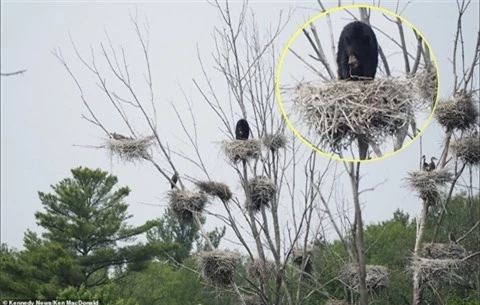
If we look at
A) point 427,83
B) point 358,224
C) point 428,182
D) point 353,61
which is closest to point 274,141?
point 428,182

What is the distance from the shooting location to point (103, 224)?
22.7 metres

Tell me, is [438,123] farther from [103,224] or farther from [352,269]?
[103,224]

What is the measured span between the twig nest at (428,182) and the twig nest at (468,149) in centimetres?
36

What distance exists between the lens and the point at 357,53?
3.82 metres

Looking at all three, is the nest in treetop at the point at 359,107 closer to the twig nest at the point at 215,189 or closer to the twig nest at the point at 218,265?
the twig nest at the point at 218,265

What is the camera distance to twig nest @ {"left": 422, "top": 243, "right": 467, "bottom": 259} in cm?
805

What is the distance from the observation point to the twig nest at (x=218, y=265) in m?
8.68

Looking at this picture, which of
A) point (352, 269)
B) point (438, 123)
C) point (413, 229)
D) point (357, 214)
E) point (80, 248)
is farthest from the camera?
point (413, 229)

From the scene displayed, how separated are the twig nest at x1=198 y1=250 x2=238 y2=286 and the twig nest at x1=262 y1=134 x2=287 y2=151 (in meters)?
1.25

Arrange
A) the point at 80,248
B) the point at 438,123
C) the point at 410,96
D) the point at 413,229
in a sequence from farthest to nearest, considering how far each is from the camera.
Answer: the point at 413,229 → the point at 80,248 → the point at 438,123 → the point at 410,96

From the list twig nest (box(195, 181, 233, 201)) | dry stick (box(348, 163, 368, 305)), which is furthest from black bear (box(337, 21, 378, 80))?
twig nest (box(195, 181, 233, 201))

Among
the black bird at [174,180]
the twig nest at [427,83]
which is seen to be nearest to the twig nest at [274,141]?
the black bird at [174,180]

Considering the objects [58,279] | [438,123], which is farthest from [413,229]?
[438,123]

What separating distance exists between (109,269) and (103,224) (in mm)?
1721
